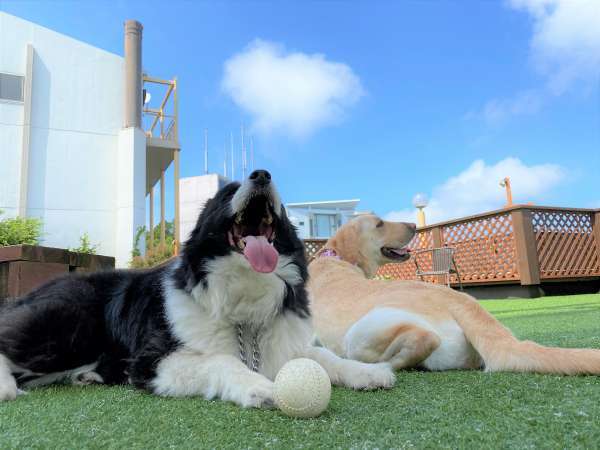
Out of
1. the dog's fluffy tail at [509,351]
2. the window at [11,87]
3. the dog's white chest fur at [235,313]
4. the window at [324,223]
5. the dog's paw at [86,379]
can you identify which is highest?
the window at [11,87]

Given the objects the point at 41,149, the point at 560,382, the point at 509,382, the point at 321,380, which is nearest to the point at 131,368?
the point at 321,380

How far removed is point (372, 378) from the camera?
2010mm

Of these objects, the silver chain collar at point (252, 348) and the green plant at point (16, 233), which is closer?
the silver chain collar at point (252, 348)

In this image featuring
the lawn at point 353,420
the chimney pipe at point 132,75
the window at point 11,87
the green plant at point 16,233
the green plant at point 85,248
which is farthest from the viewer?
the chimney pipe at point 132,75

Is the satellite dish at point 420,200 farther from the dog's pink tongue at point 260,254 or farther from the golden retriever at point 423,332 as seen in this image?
the dog's pink tongue at point 260,254

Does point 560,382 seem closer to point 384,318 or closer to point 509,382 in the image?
point 509,382

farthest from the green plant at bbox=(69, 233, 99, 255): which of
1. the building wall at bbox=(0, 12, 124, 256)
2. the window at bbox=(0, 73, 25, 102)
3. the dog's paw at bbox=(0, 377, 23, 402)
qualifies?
the dog's paw at bbox=(0, 377, 23, 402)

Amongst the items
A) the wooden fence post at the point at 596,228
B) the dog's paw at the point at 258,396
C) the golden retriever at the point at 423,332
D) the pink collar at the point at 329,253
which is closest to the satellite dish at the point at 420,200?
the wooden fence post at the point at 596,228

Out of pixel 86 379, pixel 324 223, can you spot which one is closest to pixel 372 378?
pixel 86 379

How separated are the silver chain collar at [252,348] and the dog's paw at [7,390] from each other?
3.28ft

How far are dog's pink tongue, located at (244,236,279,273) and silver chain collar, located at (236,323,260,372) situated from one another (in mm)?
319

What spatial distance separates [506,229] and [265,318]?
11768mm

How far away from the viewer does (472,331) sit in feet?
7.72

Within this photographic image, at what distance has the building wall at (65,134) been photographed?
15305 mm
